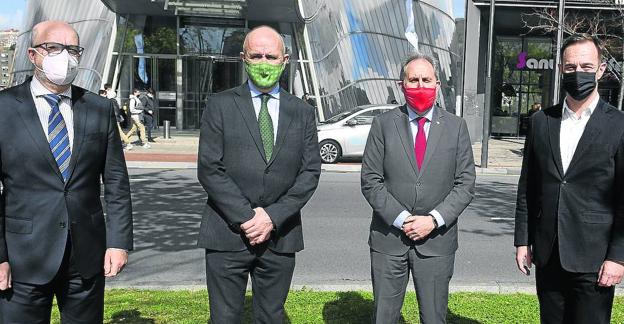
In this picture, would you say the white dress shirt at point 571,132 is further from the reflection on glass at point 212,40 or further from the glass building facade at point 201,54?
the reflection on glass at point 212,40

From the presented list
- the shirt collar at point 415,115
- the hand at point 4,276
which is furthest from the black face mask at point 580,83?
the hand at point 4,276

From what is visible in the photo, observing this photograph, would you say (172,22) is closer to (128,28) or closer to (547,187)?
(128,28)

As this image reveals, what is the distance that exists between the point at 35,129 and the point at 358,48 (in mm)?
27627

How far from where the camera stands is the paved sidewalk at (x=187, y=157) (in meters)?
15.9

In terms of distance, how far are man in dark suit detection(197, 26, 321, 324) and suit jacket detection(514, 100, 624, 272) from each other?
1333mm

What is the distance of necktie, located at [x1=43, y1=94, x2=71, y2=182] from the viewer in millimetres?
2883

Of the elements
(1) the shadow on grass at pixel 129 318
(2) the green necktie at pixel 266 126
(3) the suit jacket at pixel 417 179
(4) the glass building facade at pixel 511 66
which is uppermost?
(4) the glass building facade at pixel 511 66

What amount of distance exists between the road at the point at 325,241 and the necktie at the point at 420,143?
91.0 inches

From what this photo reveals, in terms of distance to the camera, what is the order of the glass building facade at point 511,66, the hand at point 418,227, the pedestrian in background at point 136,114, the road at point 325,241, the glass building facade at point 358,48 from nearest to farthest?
1. the hand at point 418,227
2. the road at point 325,241
3. the pedestrian in background at point 136,114
4. the glass building facade at point 511,66
5. the glass building facade at point 358,48

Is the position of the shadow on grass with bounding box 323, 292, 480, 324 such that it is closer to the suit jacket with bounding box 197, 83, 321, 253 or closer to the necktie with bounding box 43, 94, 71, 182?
the suit jacket with bounding box 197, 83, 321, 253

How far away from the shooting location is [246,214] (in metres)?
3.14

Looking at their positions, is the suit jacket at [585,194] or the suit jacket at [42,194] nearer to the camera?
the suit jacket at [42,194]

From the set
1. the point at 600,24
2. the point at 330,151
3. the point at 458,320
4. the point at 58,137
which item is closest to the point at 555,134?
the point at 458,320

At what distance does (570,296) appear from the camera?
3227 mm
